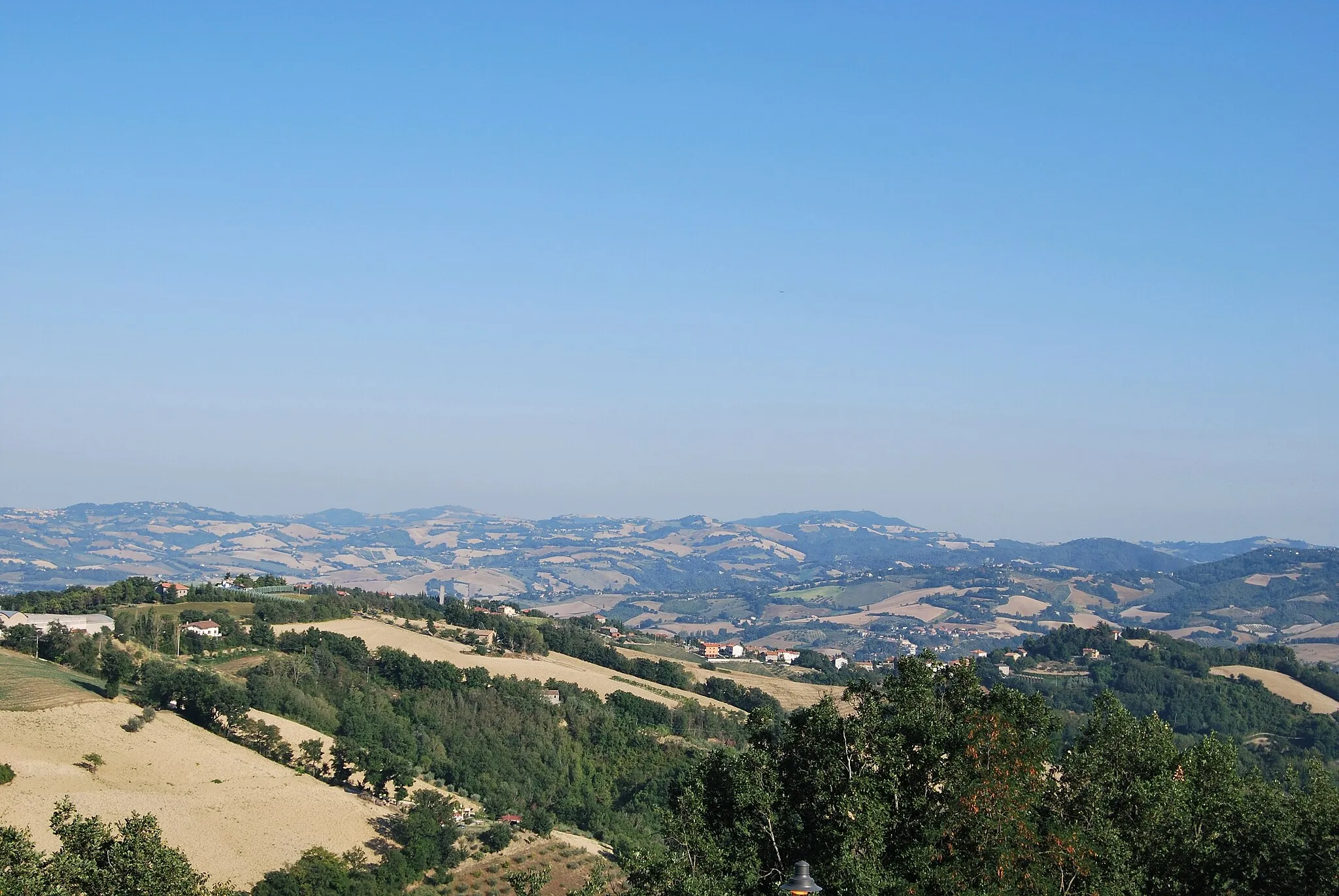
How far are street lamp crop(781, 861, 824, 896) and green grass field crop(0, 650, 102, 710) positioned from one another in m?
59.5

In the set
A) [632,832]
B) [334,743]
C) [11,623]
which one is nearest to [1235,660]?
[632,832]

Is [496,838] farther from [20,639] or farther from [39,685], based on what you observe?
[20,639]

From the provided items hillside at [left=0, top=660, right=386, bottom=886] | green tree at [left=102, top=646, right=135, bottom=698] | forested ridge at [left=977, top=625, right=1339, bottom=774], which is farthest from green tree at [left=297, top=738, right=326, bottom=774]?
forested ridge at [left=977, top=625, right=1339, bottom=774]

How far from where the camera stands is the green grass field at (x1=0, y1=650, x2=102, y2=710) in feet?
211

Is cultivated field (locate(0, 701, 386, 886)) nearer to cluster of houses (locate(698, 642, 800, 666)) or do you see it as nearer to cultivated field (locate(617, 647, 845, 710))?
cultivated field (locate(617, 647, 845, 710))

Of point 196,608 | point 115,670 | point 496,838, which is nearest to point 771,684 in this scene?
point 196,608

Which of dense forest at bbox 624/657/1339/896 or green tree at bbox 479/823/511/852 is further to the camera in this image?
green tree at bbox 479/823/511/852

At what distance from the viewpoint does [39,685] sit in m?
68.1

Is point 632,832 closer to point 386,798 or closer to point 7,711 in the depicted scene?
point 386,798

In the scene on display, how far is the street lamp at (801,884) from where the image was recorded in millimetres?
15586

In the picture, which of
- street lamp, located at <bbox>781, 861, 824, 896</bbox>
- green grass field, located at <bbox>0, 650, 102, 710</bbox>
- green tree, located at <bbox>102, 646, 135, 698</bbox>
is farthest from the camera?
green tree, located at <bbox>102, 646, 135, 698</bbox>

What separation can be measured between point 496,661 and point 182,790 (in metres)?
48.6

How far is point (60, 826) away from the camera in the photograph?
25.3 meters

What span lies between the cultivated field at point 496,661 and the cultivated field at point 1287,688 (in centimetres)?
7483
